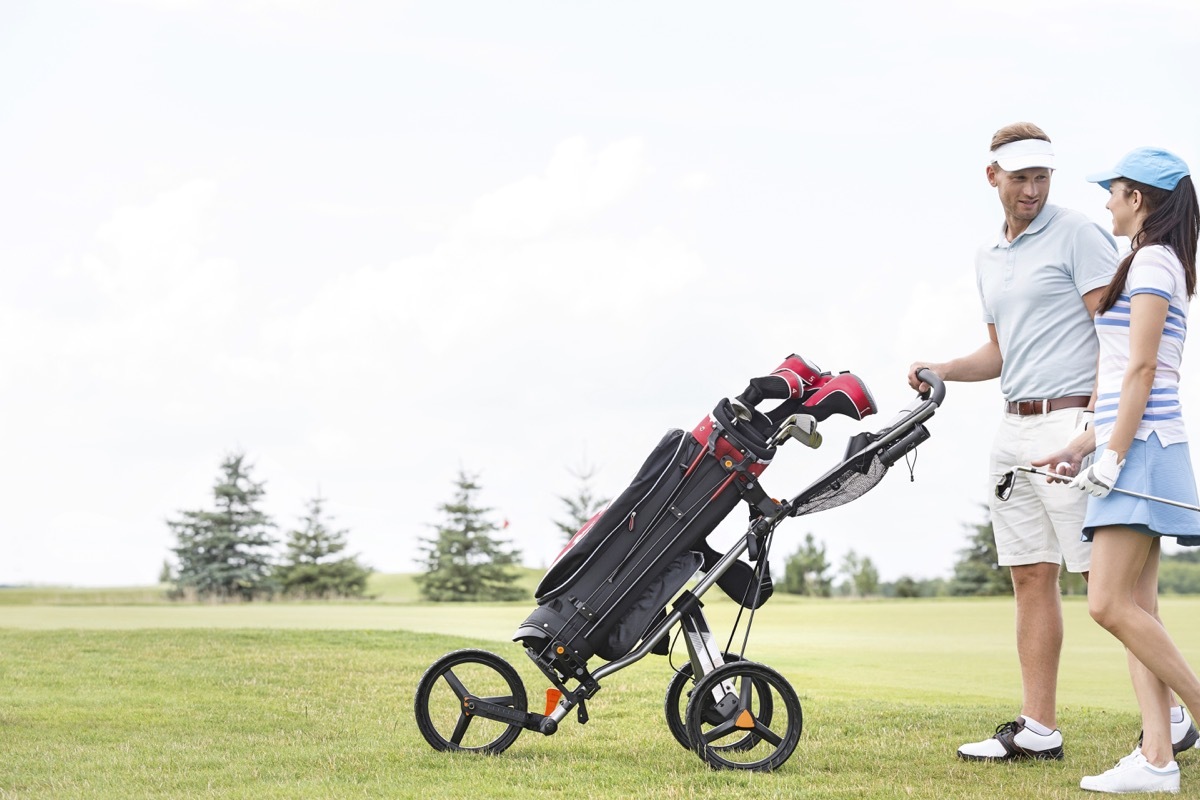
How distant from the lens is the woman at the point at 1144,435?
4.02 m

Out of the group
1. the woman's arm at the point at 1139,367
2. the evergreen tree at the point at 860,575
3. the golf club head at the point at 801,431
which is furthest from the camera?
the evergreen tree at the point at 860,575

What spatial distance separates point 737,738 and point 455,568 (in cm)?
2282

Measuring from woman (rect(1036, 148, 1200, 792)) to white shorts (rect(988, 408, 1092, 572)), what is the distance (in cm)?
37

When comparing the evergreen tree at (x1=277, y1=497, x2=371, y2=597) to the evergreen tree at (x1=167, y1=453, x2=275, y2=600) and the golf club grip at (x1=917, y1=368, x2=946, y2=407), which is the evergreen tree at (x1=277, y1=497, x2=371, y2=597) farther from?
the golf club grip at (x1=917, y1=368, x2=946, y2=407)

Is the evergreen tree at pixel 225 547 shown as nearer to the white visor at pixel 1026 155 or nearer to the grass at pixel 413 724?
the grass at pixel 413 724

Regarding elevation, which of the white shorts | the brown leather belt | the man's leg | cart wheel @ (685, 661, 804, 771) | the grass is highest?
the brown leather belt

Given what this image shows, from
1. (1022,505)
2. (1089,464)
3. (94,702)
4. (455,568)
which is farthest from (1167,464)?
(455,568)

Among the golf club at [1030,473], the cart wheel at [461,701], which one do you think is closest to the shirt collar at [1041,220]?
the golf club at [1030,473]

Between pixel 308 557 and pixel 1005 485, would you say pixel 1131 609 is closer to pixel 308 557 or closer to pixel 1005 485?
pixel 1005 485

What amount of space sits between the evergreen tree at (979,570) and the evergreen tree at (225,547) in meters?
14.7

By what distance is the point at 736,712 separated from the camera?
4617mm

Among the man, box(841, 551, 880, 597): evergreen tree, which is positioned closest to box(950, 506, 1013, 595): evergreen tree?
box(841, 551, 880, 597): evergreen tree

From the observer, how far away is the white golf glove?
401 centimetres

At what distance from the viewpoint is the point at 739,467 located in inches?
178
